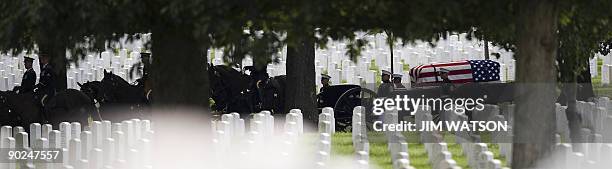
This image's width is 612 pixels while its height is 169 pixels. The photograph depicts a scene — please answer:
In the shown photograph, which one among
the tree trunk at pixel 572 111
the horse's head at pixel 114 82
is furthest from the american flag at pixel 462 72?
the horse's head at pixel 114 82

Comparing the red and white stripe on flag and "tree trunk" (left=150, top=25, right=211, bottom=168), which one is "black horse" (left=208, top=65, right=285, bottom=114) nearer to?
the red and white stripe on flag

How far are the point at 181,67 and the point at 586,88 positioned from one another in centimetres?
1034

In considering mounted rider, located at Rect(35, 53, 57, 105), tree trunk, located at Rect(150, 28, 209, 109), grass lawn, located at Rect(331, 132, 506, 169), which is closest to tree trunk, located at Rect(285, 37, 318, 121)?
grass lawn, located at Rect(331, 132, 506, 169)

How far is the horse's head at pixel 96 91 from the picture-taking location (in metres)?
22.8

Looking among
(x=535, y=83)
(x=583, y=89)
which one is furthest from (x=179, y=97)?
(x=583, y=89)

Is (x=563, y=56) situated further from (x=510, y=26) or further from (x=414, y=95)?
(x=510, y=26)

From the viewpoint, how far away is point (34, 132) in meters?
18.9

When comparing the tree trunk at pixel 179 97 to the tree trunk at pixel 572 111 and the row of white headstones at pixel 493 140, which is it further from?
the tree trunk at pixel 572 111

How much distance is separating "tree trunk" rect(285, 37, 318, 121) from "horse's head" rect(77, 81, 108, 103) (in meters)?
2.56

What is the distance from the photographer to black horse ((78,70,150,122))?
2247cm

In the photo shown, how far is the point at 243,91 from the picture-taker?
2381 centimetres

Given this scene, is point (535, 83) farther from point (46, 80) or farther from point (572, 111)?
point (46, 80)

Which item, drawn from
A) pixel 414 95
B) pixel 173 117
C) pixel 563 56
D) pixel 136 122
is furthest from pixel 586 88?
pixel 173 117

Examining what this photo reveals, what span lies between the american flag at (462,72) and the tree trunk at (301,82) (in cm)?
255
